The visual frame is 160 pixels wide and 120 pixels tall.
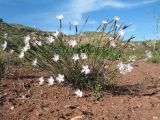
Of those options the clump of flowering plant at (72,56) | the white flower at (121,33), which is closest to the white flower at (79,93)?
the clump of flowering plant at (72,56)

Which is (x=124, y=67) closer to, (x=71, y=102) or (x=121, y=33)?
(x=121, y=33)

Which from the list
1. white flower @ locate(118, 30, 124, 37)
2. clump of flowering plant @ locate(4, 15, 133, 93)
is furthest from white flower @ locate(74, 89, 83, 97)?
white flower @ locate(118, 30, 124, 37)

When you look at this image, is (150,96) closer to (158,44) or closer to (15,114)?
(15,114)

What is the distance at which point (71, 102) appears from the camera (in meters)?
5.57

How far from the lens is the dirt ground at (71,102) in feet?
16.9

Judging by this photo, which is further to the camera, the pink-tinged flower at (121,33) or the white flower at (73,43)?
the pink-tinged flower at (121,33)

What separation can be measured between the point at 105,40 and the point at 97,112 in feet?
4.03

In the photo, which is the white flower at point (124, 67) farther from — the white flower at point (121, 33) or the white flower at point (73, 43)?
the white flower at point (73, 43)

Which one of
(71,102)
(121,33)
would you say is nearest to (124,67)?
(121,33)

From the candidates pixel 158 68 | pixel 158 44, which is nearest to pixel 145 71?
pixel 158 68

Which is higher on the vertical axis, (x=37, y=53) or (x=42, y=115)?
(x=37, y=53)

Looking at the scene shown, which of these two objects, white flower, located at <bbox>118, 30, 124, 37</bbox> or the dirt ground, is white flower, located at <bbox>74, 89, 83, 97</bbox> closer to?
the dirt ground

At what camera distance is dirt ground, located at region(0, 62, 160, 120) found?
16.9ft

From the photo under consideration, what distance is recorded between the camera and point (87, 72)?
555 cm
